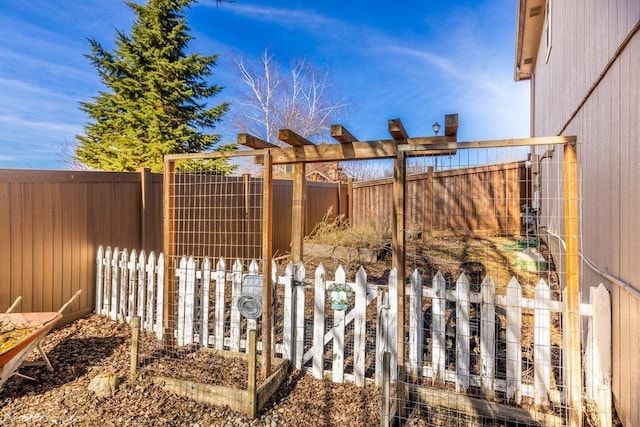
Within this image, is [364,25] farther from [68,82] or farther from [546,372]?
[546,372]

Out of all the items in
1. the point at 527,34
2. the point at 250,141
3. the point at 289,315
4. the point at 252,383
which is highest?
the point at 527,34

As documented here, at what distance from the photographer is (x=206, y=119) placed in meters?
9.24

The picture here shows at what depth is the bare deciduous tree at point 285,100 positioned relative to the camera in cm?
1441

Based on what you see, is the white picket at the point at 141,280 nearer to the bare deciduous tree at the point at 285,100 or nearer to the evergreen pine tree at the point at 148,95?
the evergreen pine tree at the point at 148,95

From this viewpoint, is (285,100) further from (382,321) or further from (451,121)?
(382,321)

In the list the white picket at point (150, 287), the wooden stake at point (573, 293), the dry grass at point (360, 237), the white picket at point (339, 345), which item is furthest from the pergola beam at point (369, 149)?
the dry grass at point (360, 237)

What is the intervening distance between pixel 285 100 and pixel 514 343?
14.3 meters

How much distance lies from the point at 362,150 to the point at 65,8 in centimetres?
881

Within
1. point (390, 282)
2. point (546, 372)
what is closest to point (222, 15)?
point (390, 282)

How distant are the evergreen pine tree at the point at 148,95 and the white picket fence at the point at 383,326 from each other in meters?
5.39

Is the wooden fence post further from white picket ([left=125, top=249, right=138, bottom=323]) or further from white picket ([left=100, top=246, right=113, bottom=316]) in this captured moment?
white picket ([left=125, top=249, right=138, bottom=323])

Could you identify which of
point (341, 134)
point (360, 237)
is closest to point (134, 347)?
point (341, 134)

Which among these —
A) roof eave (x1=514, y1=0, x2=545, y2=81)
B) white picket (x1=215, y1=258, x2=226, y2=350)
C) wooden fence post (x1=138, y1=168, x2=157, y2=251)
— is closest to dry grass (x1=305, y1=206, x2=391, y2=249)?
wooden fence post (x1=138, y1=168, x2=157, y2=251)

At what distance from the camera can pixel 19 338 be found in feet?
8.52
